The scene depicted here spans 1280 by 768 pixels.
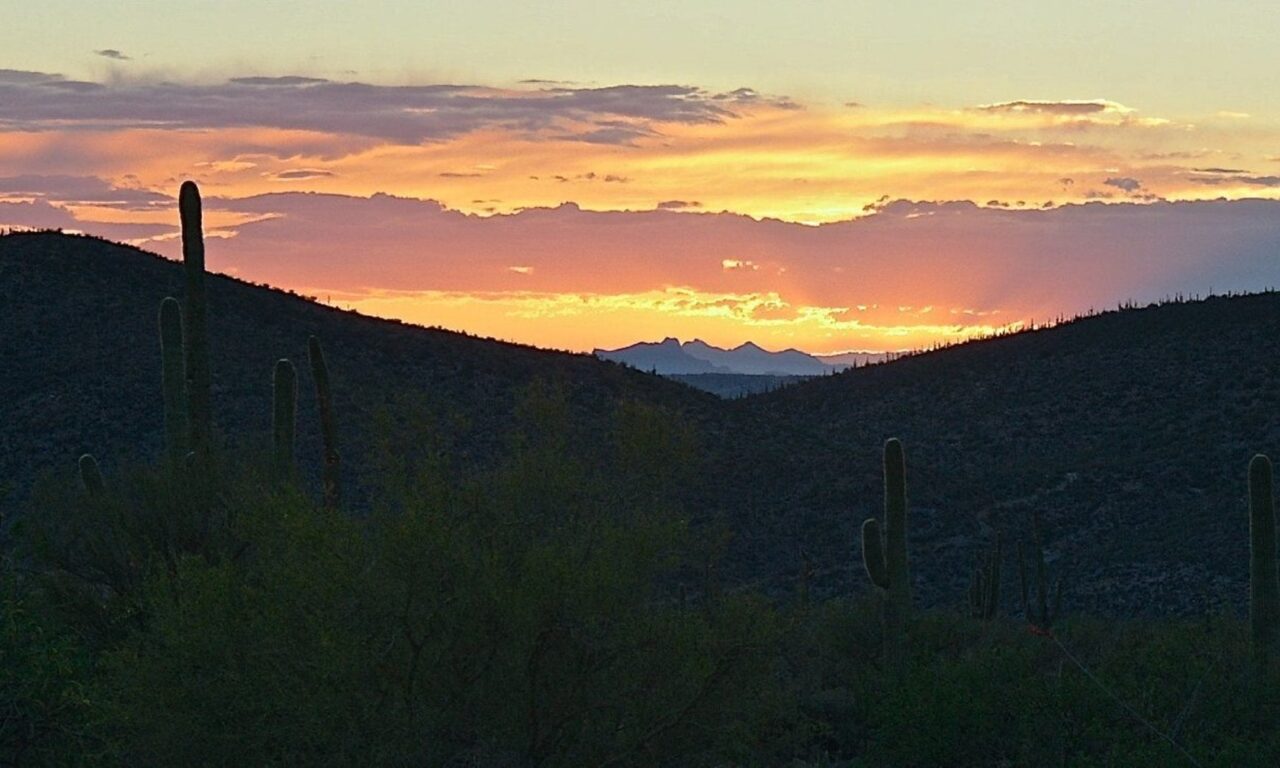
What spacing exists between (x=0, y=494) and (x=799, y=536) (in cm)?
3989

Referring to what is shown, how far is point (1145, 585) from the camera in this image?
42781mm

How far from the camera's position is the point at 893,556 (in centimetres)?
2588

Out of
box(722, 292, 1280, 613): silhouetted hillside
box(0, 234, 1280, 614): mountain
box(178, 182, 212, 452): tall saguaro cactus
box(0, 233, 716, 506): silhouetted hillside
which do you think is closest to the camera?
box(178, 182, 212, 452): tall saguaro cactus

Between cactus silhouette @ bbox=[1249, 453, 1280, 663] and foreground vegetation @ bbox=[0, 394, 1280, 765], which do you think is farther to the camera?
cactus silhouette @ bbox=[1249, 453, 1280, 663]

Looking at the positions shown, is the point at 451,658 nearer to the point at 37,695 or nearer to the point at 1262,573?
the point at 37,695

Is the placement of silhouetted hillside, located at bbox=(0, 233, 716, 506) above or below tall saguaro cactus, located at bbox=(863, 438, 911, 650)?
above

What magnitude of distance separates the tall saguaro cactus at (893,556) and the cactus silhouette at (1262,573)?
508 cm

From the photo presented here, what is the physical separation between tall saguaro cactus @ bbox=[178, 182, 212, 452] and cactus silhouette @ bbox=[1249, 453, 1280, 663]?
1463 cm

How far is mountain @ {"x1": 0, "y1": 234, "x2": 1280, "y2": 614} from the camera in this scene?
47906 millimetres

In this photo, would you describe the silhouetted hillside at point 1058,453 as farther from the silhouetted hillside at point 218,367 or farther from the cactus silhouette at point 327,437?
the cactus silhouette at point 327,437

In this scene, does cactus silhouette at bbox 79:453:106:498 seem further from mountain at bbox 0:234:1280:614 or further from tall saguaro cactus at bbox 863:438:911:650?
mountain at bbox 0:234:1280:614

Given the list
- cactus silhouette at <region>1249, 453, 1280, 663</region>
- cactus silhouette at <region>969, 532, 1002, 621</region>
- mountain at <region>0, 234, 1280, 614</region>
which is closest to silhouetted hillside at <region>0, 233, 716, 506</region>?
mountain at <region>0, 234, 1280, 614</region>

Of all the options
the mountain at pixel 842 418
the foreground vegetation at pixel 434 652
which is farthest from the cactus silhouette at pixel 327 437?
the mountain at pixel 842 418

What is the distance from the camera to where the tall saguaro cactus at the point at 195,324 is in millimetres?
22656
